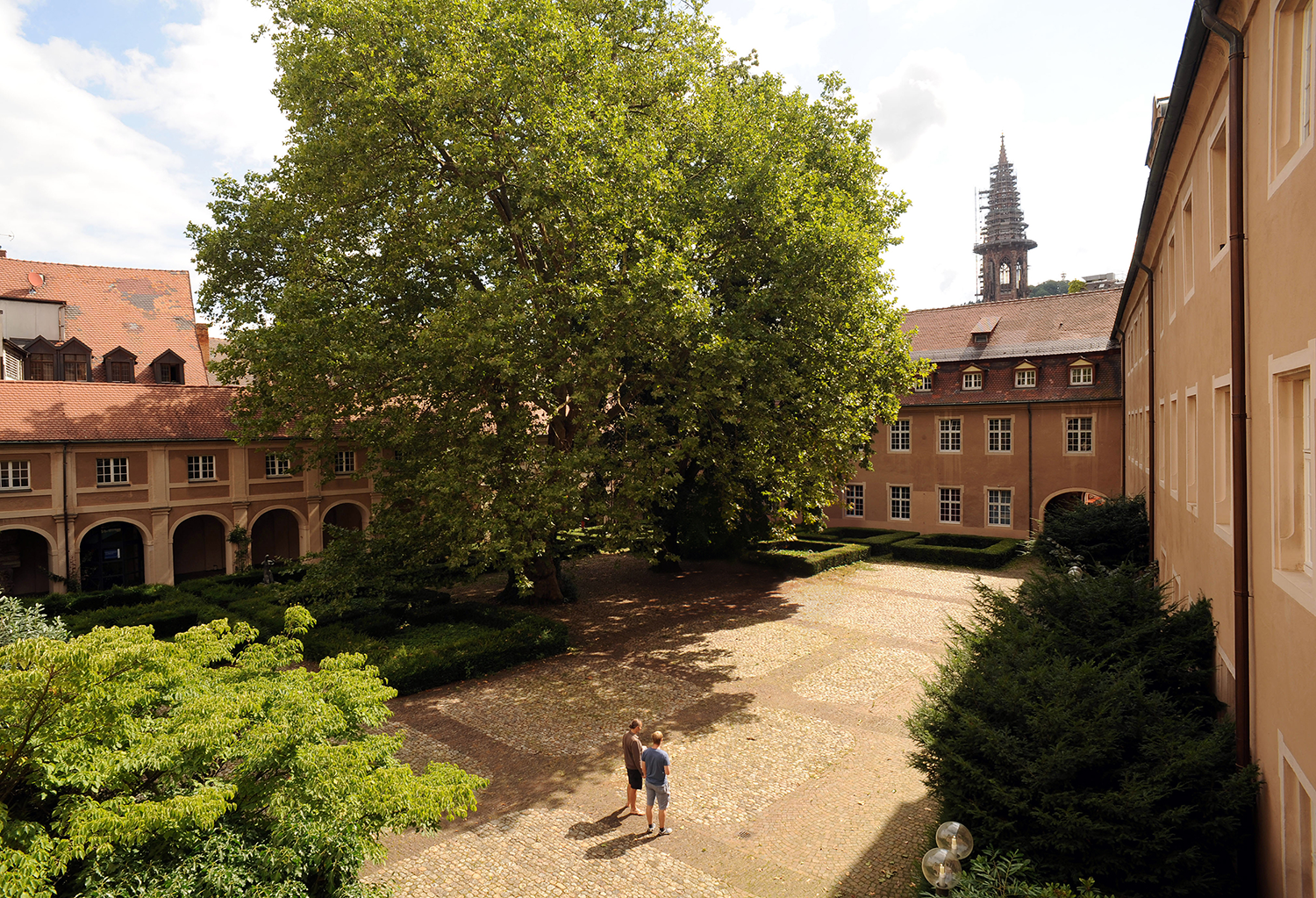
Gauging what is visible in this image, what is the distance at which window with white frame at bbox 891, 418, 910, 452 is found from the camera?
3775 cm

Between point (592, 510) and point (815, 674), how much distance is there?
251 inches

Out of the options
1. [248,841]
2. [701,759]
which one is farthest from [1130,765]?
[248,841]

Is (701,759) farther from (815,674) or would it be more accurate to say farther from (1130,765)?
(1130,765)

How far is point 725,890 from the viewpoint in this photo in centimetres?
893

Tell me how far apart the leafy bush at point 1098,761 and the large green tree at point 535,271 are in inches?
417

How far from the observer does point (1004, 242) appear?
9412cm

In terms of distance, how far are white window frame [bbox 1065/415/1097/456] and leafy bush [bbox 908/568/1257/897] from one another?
26188mm

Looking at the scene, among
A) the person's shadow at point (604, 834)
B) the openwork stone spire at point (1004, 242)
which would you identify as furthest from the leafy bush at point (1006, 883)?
the openwork stone spire at point (1004, 242)

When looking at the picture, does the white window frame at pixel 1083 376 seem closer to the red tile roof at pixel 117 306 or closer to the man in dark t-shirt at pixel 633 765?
the man in dark t-shirt at pixel 633 765

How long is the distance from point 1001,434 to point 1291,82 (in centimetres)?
3097

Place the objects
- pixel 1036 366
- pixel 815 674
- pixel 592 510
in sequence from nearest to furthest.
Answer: pixel 815 674 < pixel 592 510 < pixel 1036 366

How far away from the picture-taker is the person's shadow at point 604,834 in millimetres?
9758

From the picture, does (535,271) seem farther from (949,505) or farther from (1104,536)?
(949,505)

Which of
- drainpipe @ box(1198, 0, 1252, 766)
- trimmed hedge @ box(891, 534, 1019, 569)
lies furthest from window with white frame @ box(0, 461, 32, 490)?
drainpipe @ box(1198, 0, 1252, 766)
